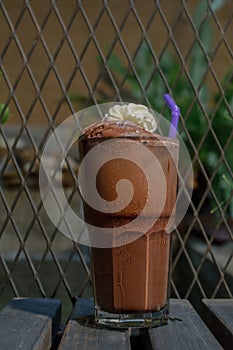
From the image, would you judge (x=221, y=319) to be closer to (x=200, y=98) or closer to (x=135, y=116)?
(x=135, y=116)

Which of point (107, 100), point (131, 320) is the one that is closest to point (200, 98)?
point (107, 100)

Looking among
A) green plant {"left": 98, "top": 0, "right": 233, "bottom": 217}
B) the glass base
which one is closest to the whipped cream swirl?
the glass base

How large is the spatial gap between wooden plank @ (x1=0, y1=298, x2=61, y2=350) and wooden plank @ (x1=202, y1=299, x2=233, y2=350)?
0.82ft

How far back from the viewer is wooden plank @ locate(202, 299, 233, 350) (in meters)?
0.82

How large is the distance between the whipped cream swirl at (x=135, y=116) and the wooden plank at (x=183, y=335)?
30cm

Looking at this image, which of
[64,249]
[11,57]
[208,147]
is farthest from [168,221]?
[11,57]

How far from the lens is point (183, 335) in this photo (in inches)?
31.0

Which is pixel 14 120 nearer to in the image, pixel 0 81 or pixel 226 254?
pixel 0 81

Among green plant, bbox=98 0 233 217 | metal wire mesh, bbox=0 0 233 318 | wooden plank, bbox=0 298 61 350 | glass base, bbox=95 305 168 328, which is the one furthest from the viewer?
green plant, bbox=98 0 233 217

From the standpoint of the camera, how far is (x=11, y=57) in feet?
9.09

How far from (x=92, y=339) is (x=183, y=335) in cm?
13

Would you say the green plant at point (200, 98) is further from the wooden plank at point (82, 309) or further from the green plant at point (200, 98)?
the wooden plank at point (82, 309)

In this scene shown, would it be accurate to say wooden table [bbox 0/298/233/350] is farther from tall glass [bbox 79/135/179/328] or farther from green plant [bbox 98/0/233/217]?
green plant [bbox 98/0/233/217]

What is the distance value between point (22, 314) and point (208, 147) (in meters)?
1.69
